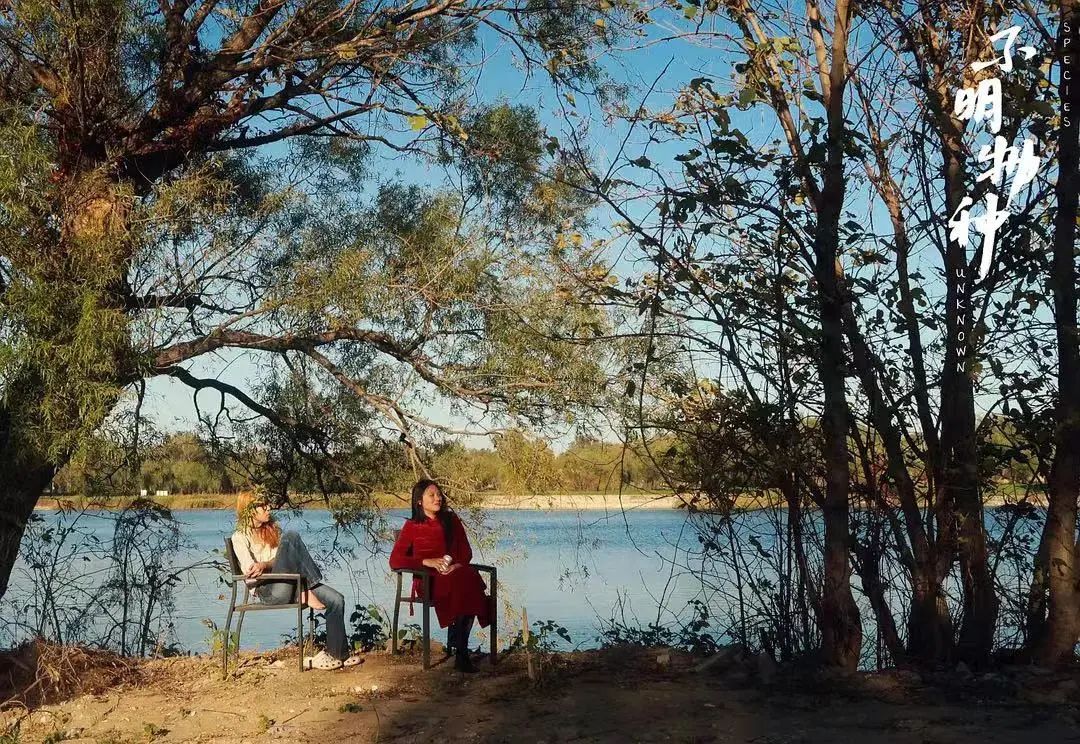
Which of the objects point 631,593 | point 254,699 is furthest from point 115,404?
point 631,593

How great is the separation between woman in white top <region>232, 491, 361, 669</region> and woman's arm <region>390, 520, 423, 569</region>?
333 mm

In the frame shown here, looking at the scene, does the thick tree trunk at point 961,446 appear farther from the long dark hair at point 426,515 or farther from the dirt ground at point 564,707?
the long dark hair at point 426,515

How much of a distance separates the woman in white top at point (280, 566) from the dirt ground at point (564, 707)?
26 centimetres

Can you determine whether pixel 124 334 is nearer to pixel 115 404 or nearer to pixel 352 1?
pixel 115 404

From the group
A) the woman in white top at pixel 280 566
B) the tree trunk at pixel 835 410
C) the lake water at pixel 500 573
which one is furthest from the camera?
the woman in white top at pixel 280 566

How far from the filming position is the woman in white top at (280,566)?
237 inches

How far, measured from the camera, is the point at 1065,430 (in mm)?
5164

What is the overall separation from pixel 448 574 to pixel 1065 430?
9.68 ft

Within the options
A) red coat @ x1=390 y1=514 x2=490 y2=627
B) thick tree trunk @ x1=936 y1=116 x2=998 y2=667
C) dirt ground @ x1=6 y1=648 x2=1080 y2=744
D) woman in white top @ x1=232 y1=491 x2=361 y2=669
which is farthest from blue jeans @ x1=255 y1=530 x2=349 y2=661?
thick tree trunk @ x1=936 y1=116 x2=998 y2=667

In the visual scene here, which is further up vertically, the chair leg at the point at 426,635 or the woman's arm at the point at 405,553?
the woman's arm at the point at 405,553

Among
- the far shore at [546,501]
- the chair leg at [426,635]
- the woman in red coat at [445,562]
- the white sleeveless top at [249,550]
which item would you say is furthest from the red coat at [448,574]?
the far shore at [546,501]

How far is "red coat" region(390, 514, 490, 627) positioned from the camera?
5.96m

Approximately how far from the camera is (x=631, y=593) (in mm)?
12469

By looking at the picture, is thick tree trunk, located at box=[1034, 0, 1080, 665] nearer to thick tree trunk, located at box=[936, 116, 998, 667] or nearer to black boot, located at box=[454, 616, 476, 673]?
thick tree trunk, located at box=[936, 116, 998, 667]
